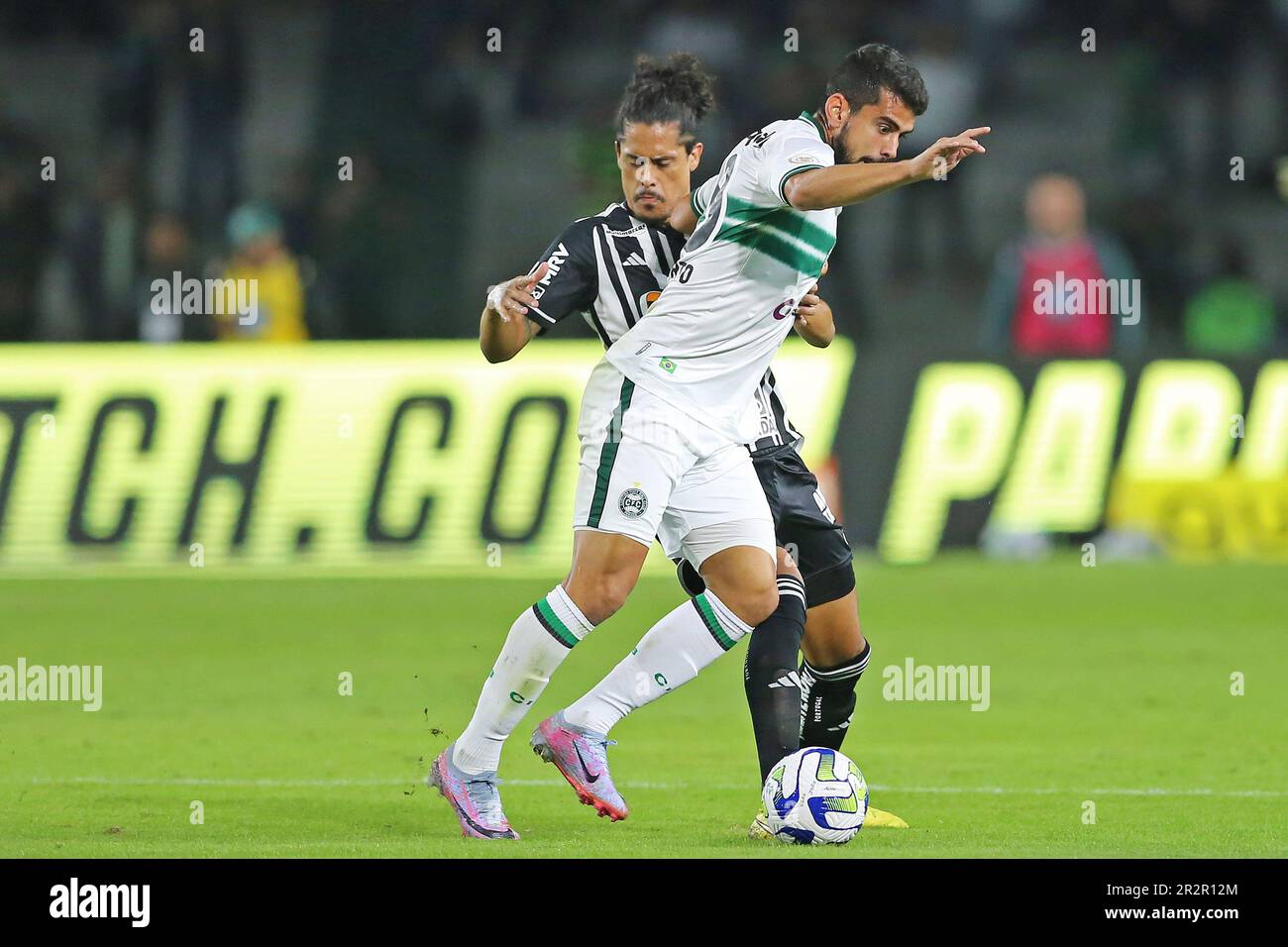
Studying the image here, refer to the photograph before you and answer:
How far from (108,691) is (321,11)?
47.4ft

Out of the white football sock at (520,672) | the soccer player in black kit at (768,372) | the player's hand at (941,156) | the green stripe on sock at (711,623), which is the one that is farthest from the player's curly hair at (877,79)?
the white football sock at (520,672)

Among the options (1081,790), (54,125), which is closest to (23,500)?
(54,125)

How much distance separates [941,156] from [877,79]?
72 cm

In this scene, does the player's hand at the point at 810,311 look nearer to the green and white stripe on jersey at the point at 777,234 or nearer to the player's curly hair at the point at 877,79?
the green and white stripe on jersey at the point at 777,234

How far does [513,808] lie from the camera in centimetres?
729

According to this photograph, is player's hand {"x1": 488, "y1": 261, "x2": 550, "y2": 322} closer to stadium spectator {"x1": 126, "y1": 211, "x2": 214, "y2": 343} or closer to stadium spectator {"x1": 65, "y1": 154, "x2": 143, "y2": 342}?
stadium spectator {"x1": 126, "y1": 211, "x2": 214, "y2": 343}

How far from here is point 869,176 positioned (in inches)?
232

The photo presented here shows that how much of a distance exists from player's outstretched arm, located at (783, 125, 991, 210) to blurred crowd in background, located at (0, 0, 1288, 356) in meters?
12.1

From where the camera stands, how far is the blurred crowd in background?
64.3 feet

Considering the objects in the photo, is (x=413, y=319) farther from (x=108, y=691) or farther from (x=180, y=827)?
(x=180, y=827)

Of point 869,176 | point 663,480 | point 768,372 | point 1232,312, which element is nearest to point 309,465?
point 1232,312

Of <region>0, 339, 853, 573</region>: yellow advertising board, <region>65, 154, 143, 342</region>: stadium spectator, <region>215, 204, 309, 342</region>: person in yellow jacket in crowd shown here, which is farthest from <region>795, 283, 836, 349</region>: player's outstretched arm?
<region>65, 154, 143, 342</region>: stadium spectator

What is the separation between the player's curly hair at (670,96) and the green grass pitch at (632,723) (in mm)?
2213

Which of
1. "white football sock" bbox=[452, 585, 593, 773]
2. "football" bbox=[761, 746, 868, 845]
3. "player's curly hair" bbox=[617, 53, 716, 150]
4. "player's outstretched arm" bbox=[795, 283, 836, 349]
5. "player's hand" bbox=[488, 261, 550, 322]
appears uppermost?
"player's curly hair" bbox=[617, 53, 716, 150]
